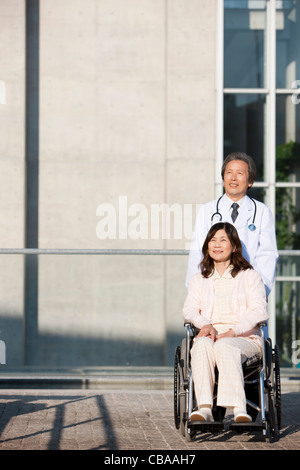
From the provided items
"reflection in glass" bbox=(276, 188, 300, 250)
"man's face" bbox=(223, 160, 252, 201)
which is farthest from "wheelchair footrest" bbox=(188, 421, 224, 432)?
"reflection in glass" bbox=(276, 188, 300, 250)

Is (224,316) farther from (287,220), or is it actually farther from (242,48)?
(242,48)

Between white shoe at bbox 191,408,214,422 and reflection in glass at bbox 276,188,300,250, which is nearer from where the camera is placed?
white shoe at bbox 191,408,214,422

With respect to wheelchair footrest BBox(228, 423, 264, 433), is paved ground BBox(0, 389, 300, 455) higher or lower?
lower

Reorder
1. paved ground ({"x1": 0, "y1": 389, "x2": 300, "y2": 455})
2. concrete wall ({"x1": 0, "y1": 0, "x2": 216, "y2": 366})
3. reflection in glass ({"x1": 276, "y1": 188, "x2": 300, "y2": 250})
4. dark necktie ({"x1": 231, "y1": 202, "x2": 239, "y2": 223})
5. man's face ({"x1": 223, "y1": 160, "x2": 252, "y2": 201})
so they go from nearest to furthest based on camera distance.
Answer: paved ground ({"x1": 0, "y1": 389, "x2": 300, "y2": 455})
man's face ({"x1": 223, "y1": 160, "x2": 252, "y2": 201})
dark necktie ({"x1": 231, "y1": 202, "x2": 239, "y2": 223})
concrete wall ({"x1": 0, "y1": 0, "x2": 216, "y2": 366})
reflection in glass ({"x1": 276, "y1": 188, "x2": 300, "y2": 250})

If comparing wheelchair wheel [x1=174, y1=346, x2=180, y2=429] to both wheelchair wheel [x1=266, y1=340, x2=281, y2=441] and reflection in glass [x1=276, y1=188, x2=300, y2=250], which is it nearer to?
wheelchair wheel [x1=266, y1=340, x2=281, y2=441]

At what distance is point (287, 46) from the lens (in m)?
12.1

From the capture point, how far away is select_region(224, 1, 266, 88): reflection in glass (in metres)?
12.0

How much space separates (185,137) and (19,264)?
3716mm

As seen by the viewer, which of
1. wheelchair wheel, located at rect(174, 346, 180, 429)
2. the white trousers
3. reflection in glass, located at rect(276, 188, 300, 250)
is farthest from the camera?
reflection in glass, located at rect(276, 188, 300, 250)

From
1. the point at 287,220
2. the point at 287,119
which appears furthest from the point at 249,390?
the point at 287,119

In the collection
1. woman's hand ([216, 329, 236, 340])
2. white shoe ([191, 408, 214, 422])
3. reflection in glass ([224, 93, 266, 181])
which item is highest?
reflection in glass ([224, 93, 266, 181])

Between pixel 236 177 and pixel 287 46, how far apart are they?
234 inches

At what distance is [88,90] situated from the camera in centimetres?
1197
